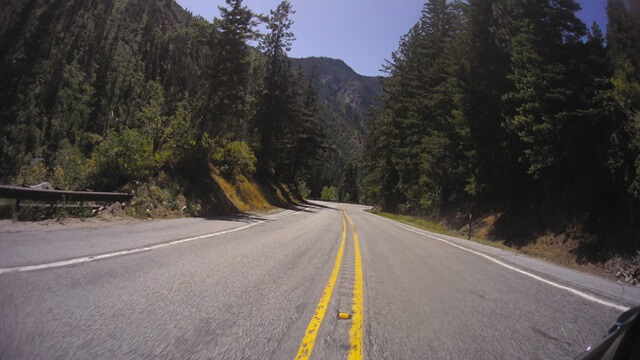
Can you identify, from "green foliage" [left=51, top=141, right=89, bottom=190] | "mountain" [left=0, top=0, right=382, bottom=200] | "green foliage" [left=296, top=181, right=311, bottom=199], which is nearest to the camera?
"green foliage" [left=51, top=141, right=89, bottom=190]

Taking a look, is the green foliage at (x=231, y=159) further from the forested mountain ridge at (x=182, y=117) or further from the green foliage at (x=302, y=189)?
the green foliage at (x=302, y=189)

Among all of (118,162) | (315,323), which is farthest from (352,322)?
(118,162)

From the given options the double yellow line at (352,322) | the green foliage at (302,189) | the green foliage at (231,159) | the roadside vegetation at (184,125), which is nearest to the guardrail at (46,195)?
the roadside vegetation at (184,125)

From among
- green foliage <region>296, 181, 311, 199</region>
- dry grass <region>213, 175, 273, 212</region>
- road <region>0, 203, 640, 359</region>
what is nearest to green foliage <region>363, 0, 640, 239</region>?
road <region>0, 203, 640, 359</region>

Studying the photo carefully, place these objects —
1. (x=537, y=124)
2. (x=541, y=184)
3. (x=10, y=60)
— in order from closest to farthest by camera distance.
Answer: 1. (x=537, y=124)
2. (x=541, y=184)
3. (x=10, y=60)

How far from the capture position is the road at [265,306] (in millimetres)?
2893

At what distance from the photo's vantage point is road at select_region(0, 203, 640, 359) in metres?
2.89

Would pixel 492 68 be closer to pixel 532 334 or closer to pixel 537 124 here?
pixel 537 124

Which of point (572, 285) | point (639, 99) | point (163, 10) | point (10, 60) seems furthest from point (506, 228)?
point (163, 10)

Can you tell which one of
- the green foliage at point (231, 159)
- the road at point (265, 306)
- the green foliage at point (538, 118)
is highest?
the green foliage at point (538, 118)

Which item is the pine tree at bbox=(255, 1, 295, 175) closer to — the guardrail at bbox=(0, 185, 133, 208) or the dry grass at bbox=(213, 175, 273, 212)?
the dry grass at bbox=(213, 175, 273, 212)

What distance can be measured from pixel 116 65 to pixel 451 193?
3750 inches

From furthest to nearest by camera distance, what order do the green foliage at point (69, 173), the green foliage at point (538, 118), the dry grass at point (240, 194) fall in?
1. the dry grass at point (240, 194)
2. the green foliage at point (538, 118)
3. the green foliage at point (69, 173)

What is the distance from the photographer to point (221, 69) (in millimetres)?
21875
